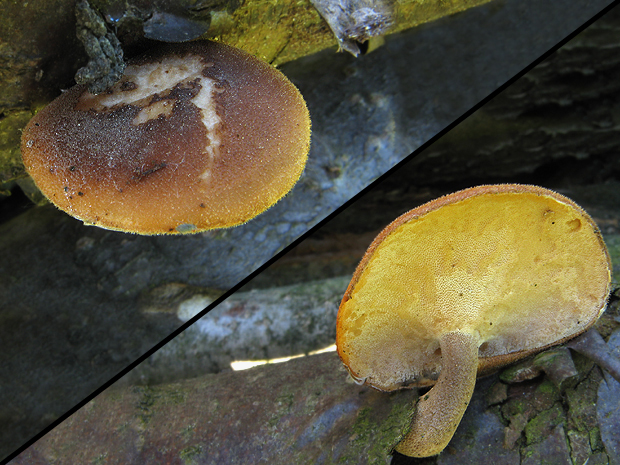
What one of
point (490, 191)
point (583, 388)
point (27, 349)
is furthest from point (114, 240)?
point (583, 388)

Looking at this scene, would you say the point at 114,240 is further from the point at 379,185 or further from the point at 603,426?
the point at 603,426

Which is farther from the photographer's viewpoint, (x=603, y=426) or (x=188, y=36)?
(x=188, y=36)

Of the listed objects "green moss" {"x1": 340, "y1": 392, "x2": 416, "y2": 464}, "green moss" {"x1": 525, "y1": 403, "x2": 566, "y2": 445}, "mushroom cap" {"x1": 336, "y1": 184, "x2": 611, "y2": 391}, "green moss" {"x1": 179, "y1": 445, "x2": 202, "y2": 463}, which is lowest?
"green moss" {"x1": 525, "y1": 403, "x2": 566, "y2": 445}

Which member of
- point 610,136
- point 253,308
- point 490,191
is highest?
point 490,191

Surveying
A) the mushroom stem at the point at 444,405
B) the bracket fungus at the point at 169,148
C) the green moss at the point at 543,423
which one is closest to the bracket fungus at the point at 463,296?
the mushroom stem at the point at 444,405

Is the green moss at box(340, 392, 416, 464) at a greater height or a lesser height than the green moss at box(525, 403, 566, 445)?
greater

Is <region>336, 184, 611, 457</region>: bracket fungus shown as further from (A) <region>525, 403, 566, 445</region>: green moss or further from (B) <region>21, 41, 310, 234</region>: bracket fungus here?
(B) <region>21, 41, 310, 234</region>: bracket fungus

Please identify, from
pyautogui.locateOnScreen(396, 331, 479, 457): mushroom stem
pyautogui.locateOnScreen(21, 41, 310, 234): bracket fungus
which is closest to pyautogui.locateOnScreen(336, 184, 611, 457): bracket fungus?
pyautogui.locateOnScreen(396, 331, 479, 457): mushroom stem

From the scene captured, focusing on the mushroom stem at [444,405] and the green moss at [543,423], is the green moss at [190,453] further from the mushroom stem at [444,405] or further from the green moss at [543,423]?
the green moss at [543,423]
